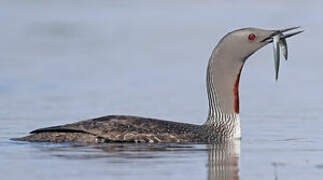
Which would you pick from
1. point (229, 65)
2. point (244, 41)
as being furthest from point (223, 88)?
point (244, 41)

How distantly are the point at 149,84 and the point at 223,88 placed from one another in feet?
17.3

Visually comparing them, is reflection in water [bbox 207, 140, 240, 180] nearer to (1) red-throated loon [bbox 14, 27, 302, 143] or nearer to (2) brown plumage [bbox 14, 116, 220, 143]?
(1) red-throated loon [bbox 14, 27, 302, 143]

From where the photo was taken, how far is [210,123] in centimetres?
1388

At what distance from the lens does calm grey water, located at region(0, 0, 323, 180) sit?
38.4ft

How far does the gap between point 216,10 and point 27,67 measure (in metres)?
10.2

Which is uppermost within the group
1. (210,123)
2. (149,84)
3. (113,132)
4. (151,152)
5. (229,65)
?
(149,84)

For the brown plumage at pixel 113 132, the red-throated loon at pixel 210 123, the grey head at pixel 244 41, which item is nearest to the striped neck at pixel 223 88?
the red-throated loon at pixel 210 123

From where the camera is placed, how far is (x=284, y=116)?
15.9 m

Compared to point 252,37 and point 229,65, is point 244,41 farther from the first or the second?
point 229,65

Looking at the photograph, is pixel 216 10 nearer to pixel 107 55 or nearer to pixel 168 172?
pixel 107 55

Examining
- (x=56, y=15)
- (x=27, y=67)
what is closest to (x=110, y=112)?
(x=27, y=67)

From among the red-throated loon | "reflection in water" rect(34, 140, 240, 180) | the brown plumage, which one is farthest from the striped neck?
the brown plumage

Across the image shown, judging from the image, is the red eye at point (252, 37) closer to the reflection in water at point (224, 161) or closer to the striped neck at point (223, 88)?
the striped neck at point (223, 88)

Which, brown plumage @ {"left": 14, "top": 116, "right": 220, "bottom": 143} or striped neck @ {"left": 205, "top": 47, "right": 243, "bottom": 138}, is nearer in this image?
brown plumage @ {"left": 14, "top": 116, "right": 220, "bottom": 143}
